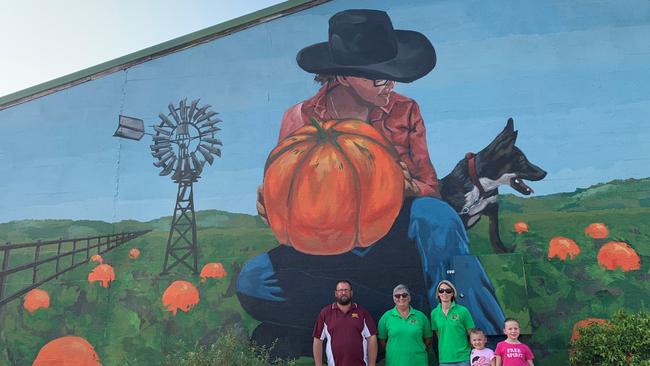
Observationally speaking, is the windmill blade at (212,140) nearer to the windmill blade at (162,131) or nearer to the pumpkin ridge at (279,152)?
the windmill blade at (162,131)

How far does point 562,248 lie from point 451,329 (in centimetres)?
201

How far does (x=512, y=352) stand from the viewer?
4766 mm

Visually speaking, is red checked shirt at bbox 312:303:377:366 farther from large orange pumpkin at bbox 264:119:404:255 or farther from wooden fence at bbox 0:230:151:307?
wooden fence at bbox 0:230:151:307

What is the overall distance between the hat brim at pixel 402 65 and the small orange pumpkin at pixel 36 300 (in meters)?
5.38

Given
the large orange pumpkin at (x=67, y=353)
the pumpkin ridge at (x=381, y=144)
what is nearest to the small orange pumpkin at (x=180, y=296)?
the large orange pumpkin at (x=67, y=353)

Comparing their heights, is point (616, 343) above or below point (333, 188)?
below

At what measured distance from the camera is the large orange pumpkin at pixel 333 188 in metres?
6.69

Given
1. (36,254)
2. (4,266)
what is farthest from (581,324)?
(4,266)

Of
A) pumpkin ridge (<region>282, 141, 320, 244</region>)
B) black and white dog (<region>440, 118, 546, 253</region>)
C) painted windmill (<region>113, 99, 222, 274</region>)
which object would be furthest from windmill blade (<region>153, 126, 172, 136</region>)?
black and white dog (<region>440, 118, 546, 253</region>)

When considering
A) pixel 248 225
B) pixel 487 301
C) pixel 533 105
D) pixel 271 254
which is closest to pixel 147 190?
pixel 248 225

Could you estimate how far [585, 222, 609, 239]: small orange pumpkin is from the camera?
603cm

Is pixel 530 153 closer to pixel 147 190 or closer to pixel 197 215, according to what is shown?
pixel 197 215

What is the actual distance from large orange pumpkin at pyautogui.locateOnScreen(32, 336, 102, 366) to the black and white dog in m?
5.49

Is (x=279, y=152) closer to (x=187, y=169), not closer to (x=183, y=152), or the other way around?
(x=187, y=169)
